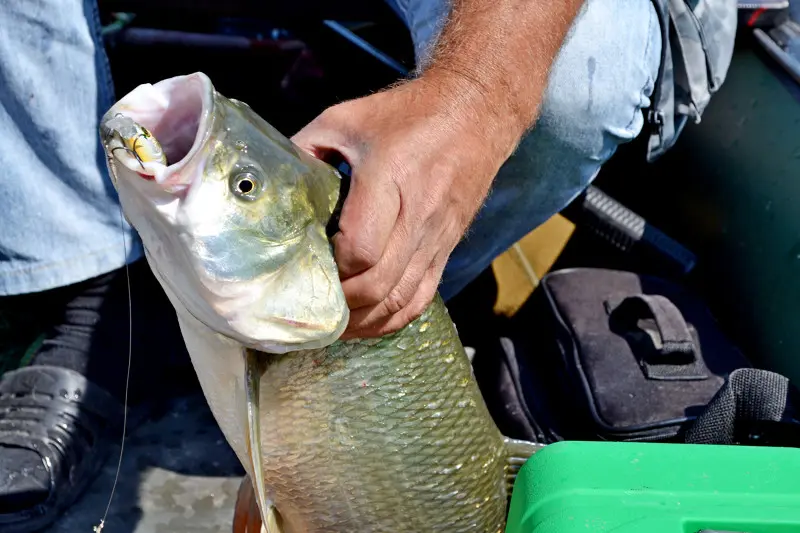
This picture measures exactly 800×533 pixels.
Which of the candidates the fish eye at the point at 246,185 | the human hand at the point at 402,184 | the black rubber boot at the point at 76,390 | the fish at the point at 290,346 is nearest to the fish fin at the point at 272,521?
the fish at the point at 290,346

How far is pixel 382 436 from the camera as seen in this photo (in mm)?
1372

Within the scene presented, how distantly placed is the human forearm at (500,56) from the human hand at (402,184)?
2 cm

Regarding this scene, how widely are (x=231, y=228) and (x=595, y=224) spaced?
1543mm

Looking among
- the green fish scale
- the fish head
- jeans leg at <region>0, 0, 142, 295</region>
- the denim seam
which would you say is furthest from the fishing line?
the denim seam

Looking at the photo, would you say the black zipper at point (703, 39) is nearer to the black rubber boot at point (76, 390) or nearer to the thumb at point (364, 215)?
the thumb at point (364, 215)

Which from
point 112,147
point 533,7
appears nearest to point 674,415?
point 533,7

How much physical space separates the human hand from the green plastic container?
0.34m

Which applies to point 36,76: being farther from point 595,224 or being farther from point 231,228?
point 595,224

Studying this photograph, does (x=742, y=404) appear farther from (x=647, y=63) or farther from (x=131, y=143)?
(x=131, y=143)

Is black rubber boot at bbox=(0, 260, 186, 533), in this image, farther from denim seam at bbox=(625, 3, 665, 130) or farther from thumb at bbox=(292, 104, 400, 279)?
denim seam at bbox=(625, 3, 665, 130)

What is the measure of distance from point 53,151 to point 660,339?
1.46 m

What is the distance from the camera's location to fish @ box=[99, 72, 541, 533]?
1.02 metres

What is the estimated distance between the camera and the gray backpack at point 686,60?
1.91 metres

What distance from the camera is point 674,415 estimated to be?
179 cm
